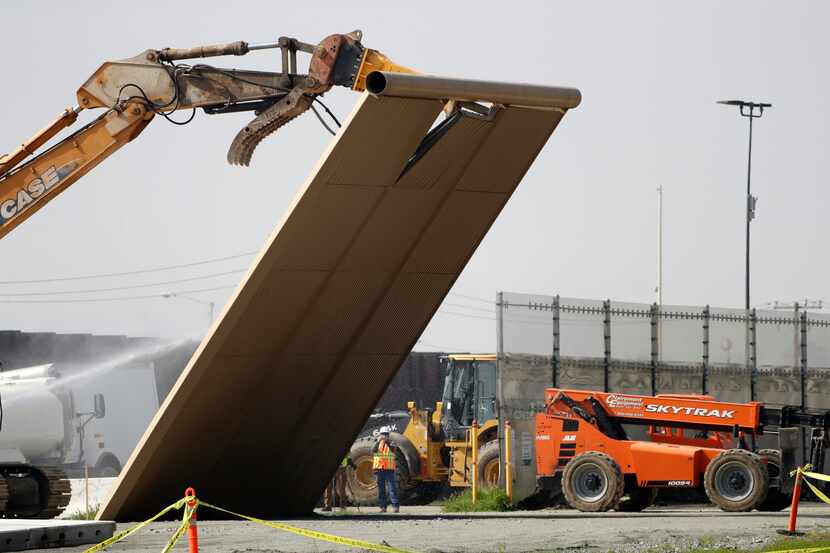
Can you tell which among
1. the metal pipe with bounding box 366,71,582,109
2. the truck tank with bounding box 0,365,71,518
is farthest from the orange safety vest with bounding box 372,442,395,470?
the metal pipe with bounding box 366,71,582,109

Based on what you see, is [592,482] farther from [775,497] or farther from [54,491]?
[54,491]

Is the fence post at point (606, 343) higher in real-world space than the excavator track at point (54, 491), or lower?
higher

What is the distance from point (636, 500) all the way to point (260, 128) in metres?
10.4

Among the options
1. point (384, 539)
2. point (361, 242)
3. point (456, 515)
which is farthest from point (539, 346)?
point (384, 539)

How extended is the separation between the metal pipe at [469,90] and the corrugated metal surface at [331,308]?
25 cm

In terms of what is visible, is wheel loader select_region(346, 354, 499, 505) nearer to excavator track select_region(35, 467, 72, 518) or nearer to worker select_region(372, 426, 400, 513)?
worker select_region(372, 426, 400, 513)

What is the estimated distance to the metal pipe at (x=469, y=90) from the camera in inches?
728

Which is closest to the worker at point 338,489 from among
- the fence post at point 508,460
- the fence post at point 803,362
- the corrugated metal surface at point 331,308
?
the fence post at point 508,460

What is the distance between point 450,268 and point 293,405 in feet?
10.2

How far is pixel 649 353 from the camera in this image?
100 ft

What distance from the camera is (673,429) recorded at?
28094mm

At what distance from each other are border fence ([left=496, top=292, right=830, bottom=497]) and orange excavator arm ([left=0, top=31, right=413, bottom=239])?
868cm

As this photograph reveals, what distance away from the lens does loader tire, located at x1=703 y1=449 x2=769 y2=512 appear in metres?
24.9

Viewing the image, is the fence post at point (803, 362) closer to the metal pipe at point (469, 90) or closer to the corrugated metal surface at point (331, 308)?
the corrugated metal surface at point (331, 308)
